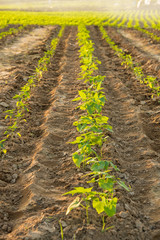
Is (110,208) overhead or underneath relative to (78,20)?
overhead

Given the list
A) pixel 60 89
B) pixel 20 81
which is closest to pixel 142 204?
pixel 60 89

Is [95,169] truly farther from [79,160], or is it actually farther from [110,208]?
[110,208]

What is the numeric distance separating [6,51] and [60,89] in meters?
5.21

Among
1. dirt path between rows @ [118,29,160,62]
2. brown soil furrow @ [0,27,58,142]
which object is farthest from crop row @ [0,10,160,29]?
brown soil furrow @ [0,27,58,142]

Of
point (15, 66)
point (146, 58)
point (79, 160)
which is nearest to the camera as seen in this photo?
point (79, 160)

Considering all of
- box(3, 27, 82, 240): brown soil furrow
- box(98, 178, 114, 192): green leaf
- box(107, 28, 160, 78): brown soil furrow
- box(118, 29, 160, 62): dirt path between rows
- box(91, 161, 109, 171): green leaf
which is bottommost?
box(118, 29, 160, 62): dirt path between rows

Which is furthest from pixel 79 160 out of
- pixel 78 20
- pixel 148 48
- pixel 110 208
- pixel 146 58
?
pixel 78 20

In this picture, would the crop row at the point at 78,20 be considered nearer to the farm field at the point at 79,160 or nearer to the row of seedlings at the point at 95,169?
the farm field at the point at 79,160

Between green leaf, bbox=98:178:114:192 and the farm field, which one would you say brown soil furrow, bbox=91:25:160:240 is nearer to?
the farm field

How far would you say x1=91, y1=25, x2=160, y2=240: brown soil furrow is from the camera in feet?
9.26

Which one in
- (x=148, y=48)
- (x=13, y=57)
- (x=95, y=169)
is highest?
(x=95, y=169)

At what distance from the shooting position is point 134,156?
4.03 meters

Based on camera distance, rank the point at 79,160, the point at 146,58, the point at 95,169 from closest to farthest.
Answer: the point at 95,169 < the point at 79,160 < the point at 146,58

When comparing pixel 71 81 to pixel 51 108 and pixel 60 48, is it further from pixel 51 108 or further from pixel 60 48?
pixel 60 48
